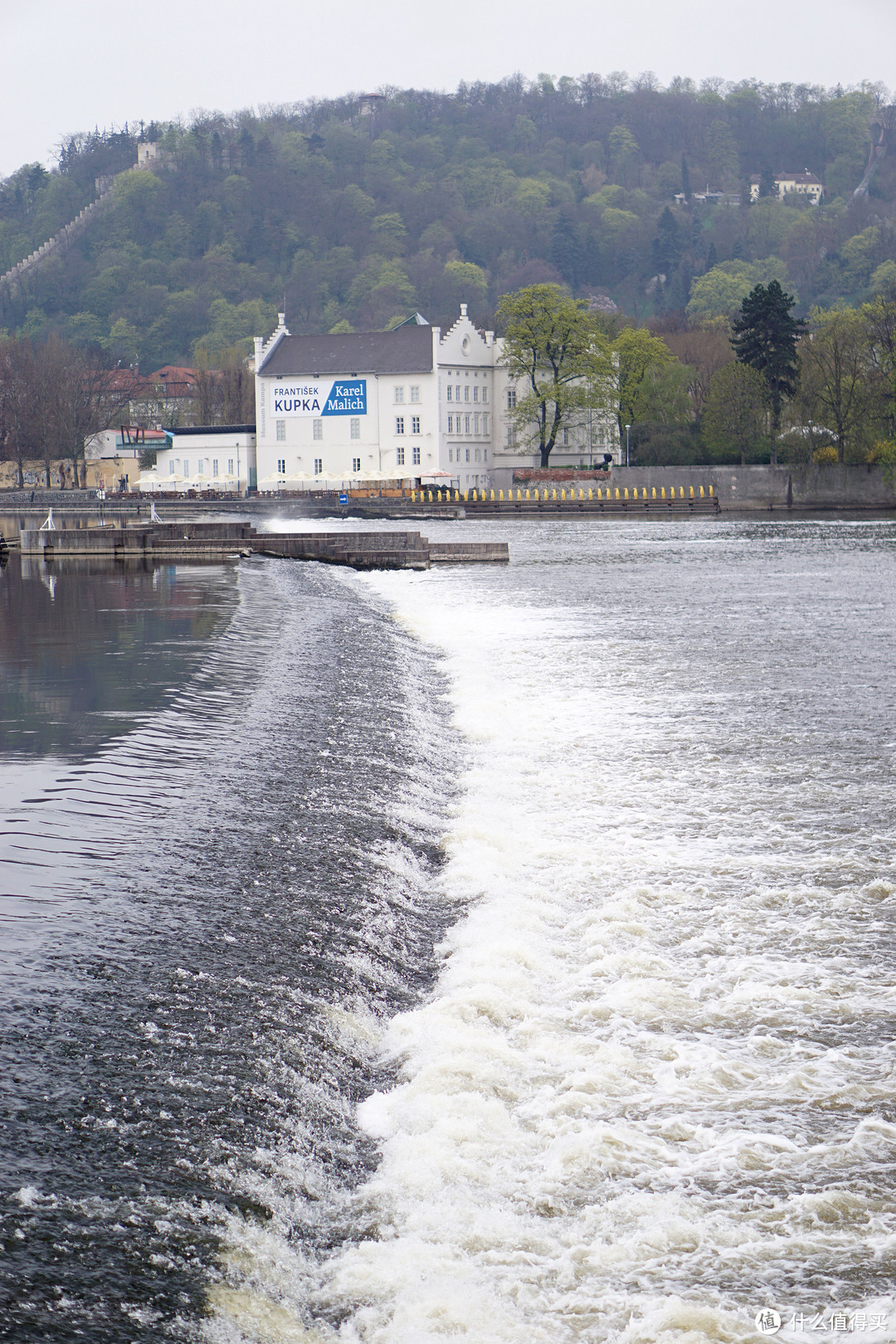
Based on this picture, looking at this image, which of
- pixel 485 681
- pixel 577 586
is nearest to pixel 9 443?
pixel 577 586

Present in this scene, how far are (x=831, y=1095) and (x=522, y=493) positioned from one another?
9197 centimetres

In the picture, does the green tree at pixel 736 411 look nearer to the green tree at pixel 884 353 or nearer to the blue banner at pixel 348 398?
the green tree at pixel 884 353

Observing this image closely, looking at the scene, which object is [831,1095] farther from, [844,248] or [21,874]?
[844,248]

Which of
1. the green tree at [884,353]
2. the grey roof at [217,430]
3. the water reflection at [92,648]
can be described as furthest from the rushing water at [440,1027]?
the grey roof at [217,430]

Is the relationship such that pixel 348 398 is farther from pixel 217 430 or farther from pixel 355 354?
pixel 217 430

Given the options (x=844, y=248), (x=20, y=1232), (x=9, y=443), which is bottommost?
(x=20, y=1232)

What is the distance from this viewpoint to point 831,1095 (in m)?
6.32

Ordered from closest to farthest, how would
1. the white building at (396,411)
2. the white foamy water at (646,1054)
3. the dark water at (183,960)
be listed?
the dark water at (183,960), the white foamy water at (646,1054), the white building at (396,411)

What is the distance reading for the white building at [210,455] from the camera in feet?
357

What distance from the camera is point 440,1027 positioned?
22.9 ft

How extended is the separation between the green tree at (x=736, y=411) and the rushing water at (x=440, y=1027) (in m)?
80.3

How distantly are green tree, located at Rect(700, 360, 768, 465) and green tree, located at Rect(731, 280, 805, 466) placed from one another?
81cm

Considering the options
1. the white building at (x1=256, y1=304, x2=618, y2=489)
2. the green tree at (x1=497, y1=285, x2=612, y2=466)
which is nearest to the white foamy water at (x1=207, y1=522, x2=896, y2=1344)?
the green tree at (x1=497, y1=285, x2=612, y2=466)

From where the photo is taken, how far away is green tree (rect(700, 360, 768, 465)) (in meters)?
91.6
